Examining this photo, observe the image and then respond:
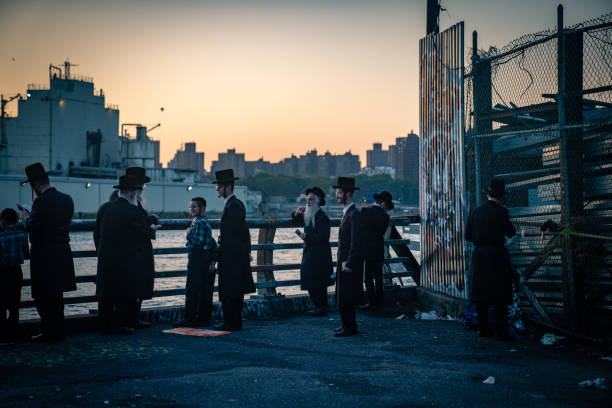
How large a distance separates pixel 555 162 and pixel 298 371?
490cm

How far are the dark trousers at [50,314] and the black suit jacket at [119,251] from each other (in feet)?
1.83

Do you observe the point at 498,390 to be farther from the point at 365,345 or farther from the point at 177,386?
the point at 177,386

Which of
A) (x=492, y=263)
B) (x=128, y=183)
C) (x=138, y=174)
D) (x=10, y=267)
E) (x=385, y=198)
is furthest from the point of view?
(x=385, y=198)

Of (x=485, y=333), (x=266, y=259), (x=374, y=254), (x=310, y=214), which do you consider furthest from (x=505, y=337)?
(x=266, y=259)

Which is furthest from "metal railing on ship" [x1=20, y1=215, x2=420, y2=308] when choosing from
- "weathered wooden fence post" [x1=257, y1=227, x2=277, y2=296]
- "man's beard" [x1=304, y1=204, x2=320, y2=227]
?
"man's beard" [x1=304, y1=204, x2=320, y2=227]

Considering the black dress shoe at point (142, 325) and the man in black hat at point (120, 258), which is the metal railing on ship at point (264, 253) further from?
the black dress shoe at point (142, 325)

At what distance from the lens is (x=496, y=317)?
7539 mm

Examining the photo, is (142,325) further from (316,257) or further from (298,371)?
(298,371)

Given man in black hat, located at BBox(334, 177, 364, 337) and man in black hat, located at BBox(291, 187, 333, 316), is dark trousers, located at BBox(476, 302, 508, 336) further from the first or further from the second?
man in black hat, located at BBox(291, 187, 333, 316)

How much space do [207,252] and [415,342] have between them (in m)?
3.09

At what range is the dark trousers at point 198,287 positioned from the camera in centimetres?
823

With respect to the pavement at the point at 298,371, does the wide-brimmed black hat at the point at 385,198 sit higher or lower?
higher

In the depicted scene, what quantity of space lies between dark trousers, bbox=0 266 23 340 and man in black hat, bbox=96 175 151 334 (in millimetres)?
947

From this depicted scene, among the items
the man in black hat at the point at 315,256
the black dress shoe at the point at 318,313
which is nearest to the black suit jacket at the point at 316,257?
the man in black hat at the point at 315,256
